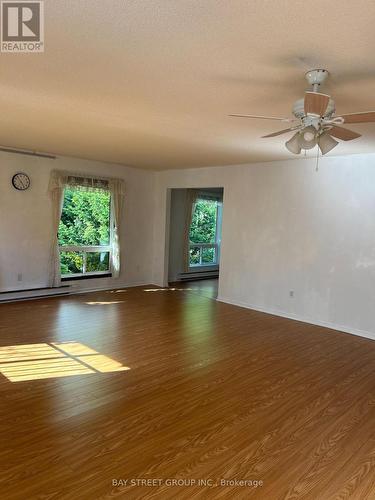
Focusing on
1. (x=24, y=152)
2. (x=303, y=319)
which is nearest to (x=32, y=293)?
(x=24, y=152)

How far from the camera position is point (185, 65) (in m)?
2.20

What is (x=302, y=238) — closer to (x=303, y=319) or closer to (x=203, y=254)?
(x=303, y=319)

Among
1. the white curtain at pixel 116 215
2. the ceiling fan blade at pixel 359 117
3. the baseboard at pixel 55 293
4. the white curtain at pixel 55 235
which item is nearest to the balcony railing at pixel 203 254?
the baseboard at pixel 55 293

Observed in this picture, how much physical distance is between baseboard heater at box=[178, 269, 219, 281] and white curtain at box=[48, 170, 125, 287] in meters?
1.91

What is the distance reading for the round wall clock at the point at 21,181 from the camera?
567cm

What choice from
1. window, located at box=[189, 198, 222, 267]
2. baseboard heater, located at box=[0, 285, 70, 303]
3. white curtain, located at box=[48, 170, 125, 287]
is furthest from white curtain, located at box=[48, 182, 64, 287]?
window, located at box=[189, 198, 222, 267]

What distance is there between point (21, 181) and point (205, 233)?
477cm

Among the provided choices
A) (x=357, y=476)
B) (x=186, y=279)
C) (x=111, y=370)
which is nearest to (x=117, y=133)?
(x=111, y=370)

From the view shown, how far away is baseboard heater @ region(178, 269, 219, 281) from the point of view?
8539 millimetres

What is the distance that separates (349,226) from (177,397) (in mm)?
3364

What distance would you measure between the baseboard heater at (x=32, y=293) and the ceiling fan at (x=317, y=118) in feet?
16.1

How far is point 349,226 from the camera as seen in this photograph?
16.1 feet

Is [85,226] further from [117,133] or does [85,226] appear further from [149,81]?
[149,81]

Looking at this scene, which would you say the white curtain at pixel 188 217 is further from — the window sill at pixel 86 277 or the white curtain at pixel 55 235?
the white curtain at pixel 55 235
